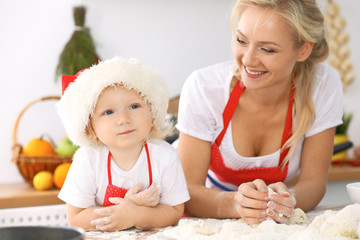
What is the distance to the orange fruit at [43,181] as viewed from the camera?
2.18 meters

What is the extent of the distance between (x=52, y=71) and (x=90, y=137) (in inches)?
62.6

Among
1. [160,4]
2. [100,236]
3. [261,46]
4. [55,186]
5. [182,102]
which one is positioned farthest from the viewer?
[160,4]

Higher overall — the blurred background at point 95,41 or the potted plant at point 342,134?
the blurred background at point 95,41

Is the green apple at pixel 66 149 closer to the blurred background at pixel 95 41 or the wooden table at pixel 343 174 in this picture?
the blurred background at pixel 95 41

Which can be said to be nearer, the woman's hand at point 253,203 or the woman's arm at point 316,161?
the woman's hand at point 253,203

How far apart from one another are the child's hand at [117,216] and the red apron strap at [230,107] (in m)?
0.50

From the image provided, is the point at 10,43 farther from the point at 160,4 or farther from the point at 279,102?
the point at 279,102

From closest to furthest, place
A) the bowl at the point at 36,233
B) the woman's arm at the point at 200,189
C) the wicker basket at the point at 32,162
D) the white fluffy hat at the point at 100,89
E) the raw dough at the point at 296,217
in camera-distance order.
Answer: the bowl at the point at 36,233, the white fluffy hat at the point at 100,89, the raw dough at the point at 296,217, the woman's arm at the point at 200,189, the wicker basket at the point at 32,162

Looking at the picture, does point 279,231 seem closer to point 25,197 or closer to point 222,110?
point 222,110

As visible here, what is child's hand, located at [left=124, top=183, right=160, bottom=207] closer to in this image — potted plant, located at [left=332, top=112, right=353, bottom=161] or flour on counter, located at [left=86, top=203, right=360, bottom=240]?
flour on counter, located at [left=86, top=203, right=360, bottom=240]

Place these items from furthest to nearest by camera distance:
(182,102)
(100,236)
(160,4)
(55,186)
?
1. (160,4)
2. (55,186)
3. (182,102)
4. (100,236)

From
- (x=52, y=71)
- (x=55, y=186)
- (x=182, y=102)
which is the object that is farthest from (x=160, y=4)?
(x=182, y=102)

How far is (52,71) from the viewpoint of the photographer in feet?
8.30

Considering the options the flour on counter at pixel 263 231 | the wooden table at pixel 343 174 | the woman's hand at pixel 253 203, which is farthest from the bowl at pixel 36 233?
the wooden table at pixel 343 174
